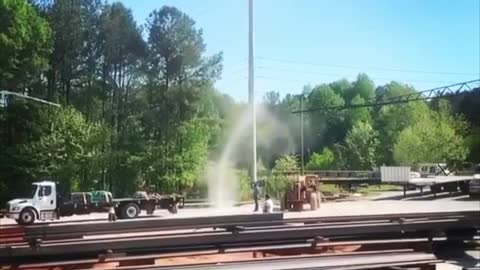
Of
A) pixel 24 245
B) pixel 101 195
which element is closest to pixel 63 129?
pixel 101 195

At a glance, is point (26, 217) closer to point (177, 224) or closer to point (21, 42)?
point (177, 224)

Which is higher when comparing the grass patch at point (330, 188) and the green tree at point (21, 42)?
the green tree at point (21, 42)

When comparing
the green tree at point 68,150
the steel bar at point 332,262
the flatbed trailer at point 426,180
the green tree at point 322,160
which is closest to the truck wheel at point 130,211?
the green tree at point 68,150

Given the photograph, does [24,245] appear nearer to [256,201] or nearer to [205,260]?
[205,260]

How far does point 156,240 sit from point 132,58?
137cm

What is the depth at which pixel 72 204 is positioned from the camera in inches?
138

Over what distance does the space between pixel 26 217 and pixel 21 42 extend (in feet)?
3.74

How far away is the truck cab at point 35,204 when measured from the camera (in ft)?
10.7

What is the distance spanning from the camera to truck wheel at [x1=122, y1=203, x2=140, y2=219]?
11.6 ft

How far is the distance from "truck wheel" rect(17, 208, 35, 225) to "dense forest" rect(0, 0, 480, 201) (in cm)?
21

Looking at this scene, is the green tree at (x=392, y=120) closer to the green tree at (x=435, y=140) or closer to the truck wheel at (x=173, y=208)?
the green tree at (x=435, y=140)

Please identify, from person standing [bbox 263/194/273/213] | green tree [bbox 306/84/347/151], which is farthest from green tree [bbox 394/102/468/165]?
person standing [bbox 263/194/273/213]

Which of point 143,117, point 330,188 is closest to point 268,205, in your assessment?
point 330,188

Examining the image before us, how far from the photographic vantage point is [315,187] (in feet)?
12.8
